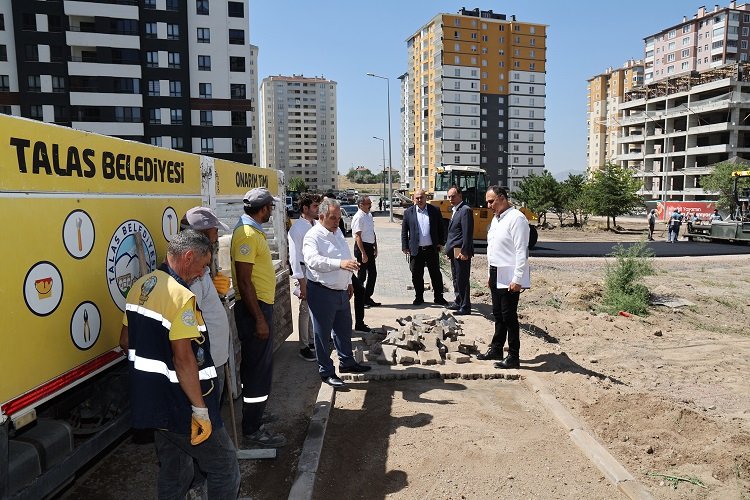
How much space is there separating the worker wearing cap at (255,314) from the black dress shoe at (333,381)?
1.12 meters

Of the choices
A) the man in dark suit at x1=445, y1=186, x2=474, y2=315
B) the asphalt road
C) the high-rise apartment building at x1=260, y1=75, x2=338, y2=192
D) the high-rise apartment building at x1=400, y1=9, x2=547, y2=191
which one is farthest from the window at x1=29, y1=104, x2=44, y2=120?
the high-rise apartment building at x1=260, y1=75, x2=338, y2=192

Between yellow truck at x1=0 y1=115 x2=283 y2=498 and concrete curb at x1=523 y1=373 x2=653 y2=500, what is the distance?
339 centimetres

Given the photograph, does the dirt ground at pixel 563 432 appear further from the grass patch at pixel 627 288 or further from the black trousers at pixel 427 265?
the black trousers at pixel 427 265

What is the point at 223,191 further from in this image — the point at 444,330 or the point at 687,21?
the point at 687,21

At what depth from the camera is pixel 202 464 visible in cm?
282

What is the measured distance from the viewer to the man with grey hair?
2.60 meters

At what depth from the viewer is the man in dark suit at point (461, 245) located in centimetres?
860

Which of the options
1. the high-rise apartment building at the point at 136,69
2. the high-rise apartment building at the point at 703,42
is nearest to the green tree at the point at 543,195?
the high-rise apartment building at the point at 136,69

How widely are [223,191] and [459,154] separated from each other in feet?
284

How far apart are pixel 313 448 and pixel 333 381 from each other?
129cm

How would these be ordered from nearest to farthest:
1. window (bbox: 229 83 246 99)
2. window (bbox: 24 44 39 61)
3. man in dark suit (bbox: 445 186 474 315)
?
man in dark suit (bbox: 445 186 474 315) < window (bbox: 24 44 39 61) < window (bbox: 229 83 246 99)

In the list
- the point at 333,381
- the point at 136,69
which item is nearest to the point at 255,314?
the point at 333,381

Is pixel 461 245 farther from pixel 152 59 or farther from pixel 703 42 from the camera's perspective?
pixel 703 42

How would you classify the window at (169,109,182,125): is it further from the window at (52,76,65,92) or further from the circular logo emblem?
the circular logo emblem
